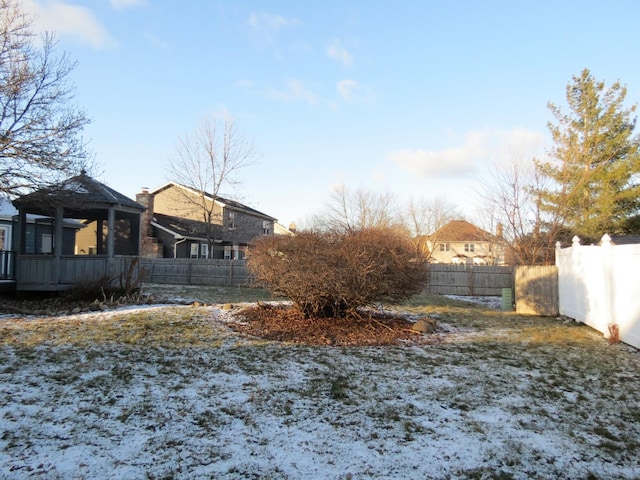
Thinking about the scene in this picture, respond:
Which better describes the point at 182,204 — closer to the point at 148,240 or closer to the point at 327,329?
the point at 148,240

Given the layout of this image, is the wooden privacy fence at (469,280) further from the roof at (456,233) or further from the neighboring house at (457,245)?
the neighboring house at (457,245)

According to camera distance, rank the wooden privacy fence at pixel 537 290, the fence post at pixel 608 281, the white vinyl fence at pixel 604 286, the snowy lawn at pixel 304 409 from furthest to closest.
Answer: the wooden privacy fence at pixel 537 290, the fence post at pixel 608 281, the white vinyl fence at pixel 604 286, the snowy lawn at pixel 304 409

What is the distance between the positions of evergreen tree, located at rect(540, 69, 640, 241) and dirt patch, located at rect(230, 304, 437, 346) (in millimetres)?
13888

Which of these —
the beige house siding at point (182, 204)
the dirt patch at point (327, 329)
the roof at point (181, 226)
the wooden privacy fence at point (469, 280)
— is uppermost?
the beige house siding at point (182, 204)

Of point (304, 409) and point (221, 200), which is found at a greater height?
point (221, 200)

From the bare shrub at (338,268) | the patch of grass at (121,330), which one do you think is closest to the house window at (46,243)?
the patch of grass at (121,330)

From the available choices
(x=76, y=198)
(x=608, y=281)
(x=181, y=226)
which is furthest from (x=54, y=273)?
(x=181, y=226)

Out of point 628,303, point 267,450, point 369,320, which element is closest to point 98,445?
point 267,450

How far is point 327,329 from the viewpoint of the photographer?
8.34 meters

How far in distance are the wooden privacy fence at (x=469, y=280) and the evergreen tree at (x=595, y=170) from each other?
11.1ft

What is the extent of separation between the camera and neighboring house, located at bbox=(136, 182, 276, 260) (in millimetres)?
28188

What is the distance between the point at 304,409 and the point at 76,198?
30.5ft

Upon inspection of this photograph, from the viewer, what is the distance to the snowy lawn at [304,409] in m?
3.18

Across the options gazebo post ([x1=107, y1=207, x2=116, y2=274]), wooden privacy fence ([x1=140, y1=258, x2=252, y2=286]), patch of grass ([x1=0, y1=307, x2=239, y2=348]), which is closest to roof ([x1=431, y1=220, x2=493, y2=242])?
wooden privacy fence ([x1=140, y1=258, x2=252, y2=286])
